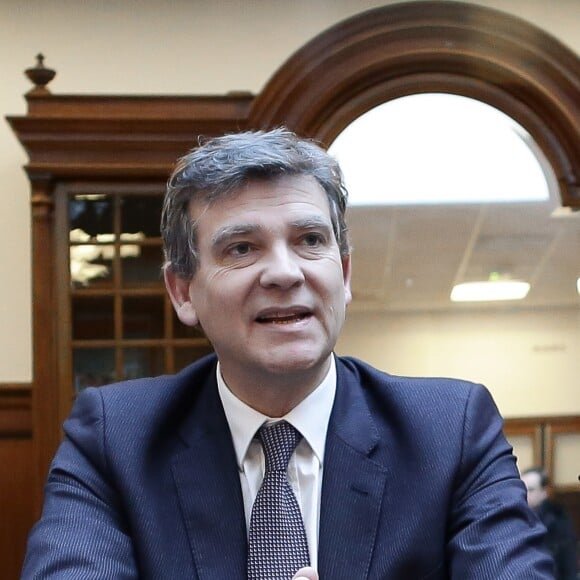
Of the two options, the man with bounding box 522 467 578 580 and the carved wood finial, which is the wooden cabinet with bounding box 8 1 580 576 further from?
the man with bounding box 522 467 578 580

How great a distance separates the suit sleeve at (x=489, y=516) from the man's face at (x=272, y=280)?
239mm

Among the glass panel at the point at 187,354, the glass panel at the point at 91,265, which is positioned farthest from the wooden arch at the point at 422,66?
the glass panel at the point at 187,354

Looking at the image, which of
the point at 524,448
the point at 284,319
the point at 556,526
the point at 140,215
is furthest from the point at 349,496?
the point at 524,448

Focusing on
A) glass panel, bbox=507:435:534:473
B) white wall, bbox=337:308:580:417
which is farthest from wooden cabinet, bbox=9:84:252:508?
glass panel, bbox=507:435:534:473

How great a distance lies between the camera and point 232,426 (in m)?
1.40

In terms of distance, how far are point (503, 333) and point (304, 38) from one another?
13.1 ft

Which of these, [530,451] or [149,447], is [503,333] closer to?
[530,451]

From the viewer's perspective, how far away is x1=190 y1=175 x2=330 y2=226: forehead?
1.32 meters

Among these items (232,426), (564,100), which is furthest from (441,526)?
(564,100)

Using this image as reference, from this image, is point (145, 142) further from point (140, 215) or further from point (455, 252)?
point (455, 252)

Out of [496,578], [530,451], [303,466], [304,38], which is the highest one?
[304,38]

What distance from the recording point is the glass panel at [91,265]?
3170mm

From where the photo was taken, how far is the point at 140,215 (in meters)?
3.19

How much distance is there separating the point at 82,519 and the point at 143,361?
189 centimetres
